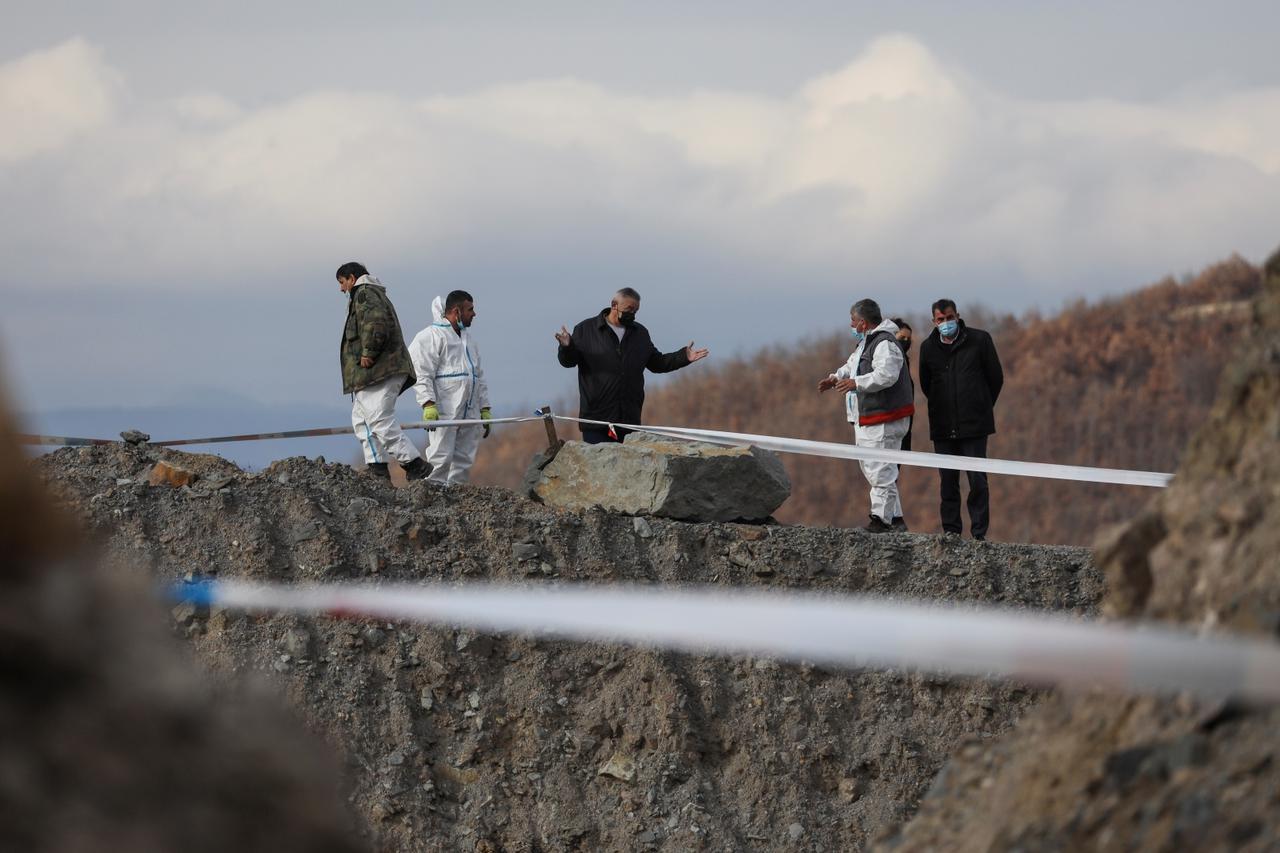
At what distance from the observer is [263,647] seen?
321 inches

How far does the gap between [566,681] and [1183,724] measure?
5.79 metres

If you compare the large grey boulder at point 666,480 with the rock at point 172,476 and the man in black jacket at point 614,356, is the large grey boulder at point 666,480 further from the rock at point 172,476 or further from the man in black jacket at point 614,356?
the rock at point 172,476

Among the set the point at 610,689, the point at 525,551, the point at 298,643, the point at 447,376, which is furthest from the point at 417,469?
the point at 610,689

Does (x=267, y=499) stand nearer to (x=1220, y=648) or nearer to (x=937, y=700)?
(x=937, y=700)

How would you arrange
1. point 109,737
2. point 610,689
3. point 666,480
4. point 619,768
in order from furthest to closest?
1. point 666,480
2. point 610,689
3. point 619,768
4. point 109,737

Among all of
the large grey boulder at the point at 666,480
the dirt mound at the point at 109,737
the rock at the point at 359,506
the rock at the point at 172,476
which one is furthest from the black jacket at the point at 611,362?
the dirt mound at the point at 109,737

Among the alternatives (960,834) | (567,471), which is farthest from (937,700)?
(960,834)

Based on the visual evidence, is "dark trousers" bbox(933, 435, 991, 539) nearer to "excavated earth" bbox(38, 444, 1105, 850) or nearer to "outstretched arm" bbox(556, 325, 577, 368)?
"excavated earth" bbox(38, 444, 1105, 850)

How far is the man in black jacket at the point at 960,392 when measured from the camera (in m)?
10.4

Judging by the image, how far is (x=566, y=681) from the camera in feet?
26.7

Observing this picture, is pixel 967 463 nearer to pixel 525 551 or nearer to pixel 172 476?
pixel 525 551

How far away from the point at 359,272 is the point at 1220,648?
29.4ft

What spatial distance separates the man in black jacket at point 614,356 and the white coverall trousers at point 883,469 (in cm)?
149

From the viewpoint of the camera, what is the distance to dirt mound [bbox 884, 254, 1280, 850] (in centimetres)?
250
